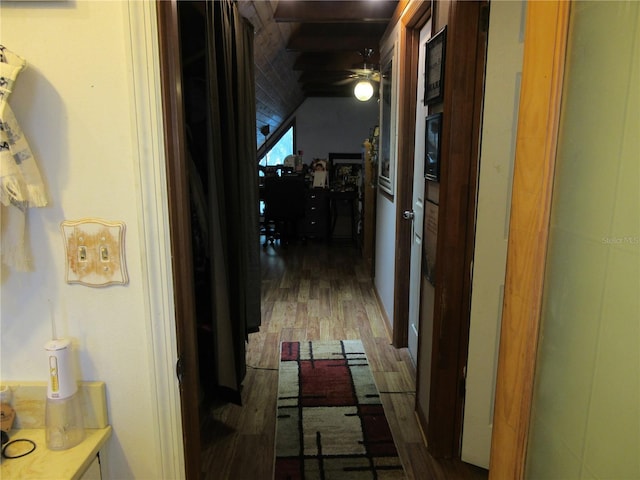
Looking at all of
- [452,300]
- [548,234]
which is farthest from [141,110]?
[452,300]

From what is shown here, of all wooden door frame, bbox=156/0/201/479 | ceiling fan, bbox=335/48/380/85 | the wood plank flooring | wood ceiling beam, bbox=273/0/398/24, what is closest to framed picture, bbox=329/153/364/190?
the wood plank flooring

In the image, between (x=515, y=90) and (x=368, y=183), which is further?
(x=368, y=183)

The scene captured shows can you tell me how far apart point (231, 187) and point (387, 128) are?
1706mm

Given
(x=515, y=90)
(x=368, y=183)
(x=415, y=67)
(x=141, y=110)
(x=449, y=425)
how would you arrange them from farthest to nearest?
(x=368, y=183)
(x=415, y=67)
(x=449, y=425)
(x=515, y=90)
(x=141, y=110)

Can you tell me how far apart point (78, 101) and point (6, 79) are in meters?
0.12

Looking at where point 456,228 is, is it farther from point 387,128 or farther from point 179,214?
point 387,128

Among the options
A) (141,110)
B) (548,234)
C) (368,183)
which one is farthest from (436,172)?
(368,183)

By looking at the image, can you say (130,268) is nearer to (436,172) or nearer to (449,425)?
(436,172)

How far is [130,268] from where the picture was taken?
90 centimetres

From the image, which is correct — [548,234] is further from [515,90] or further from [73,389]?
[515,90]

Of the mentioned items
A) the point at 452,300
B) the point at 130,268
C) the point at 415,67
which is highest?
the point at 415,67

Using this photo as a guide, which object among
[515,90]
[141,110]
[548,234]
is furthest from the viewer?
[515,90]

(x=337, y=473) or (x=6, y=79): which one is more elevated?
(x=6, y=79)

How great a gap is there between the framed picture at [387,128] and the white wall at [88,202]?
2.44 metres
